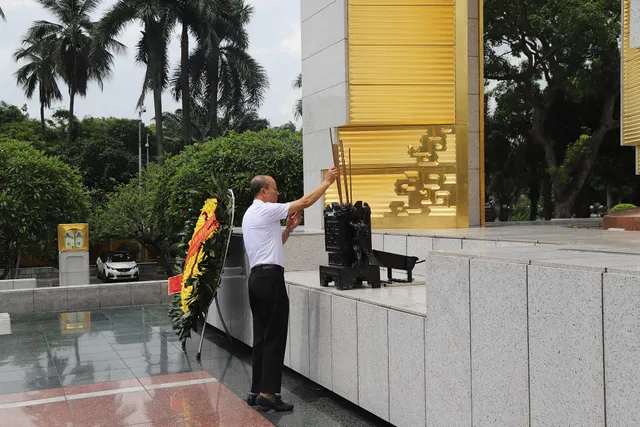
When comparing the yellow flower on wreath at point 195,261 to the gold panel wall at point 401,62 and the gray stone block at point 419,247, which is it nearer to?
the gray stone block at point 419,247

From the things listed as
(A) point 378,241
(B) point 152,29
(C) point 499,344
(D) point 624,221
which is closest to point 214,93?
(B) point 152,29

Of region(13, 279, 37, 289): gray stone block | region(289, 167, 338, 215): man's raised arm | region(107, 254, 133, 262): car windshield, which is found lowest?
region(107, 254, 133, 262): car windshield

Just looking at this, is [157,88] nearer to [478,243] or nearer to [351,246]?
[478,243]

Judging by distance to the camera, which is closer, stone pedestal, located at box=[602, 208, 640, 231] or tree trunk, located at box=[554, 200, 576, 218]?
stone pedestal, located at box=[602, 208, 640, 231]

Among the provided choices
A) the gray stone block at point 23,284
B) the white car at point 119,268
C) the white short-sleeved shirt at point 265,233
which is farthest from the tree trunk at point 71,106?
the white short-sleeved shirt at point 265,233

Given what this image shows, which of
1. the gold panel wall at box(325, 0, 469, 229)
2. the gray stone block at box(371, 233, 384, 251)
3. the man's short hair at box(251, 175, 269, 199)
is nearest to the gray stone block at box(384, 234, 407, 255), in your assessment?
the gray stone block at box(371, 233, 384, 251)

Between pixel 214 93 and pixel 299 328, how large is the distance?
35876mm

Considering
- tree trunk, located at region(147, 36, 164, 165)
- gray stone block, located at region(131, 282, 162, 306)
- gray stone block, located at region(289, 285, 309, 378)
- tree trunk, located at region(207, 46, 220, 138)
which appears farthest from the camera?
tree trunk, located at region(207, 46, 220, 138)

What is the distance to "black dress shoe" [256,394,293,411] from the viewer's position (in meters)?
6.43

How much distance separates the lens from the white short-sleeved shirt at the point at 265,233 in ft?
21.1

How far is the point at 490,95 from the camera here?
34.9 metres

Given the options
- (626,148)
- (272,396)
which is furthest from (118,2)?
(272,396)

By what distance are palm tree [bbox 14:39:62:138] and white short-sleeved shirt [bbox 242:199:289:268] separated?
140 feet

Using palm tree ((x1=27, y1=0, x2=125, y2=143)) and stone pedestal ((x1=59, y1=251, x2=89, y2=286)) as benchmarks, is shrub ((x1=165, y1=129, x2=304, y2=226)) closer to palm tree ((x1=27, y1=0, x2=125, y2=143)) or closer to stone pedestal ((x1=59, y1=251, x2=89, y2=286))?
stone pedestal ((x1=59, y1=251, x2=89, y2=286))
